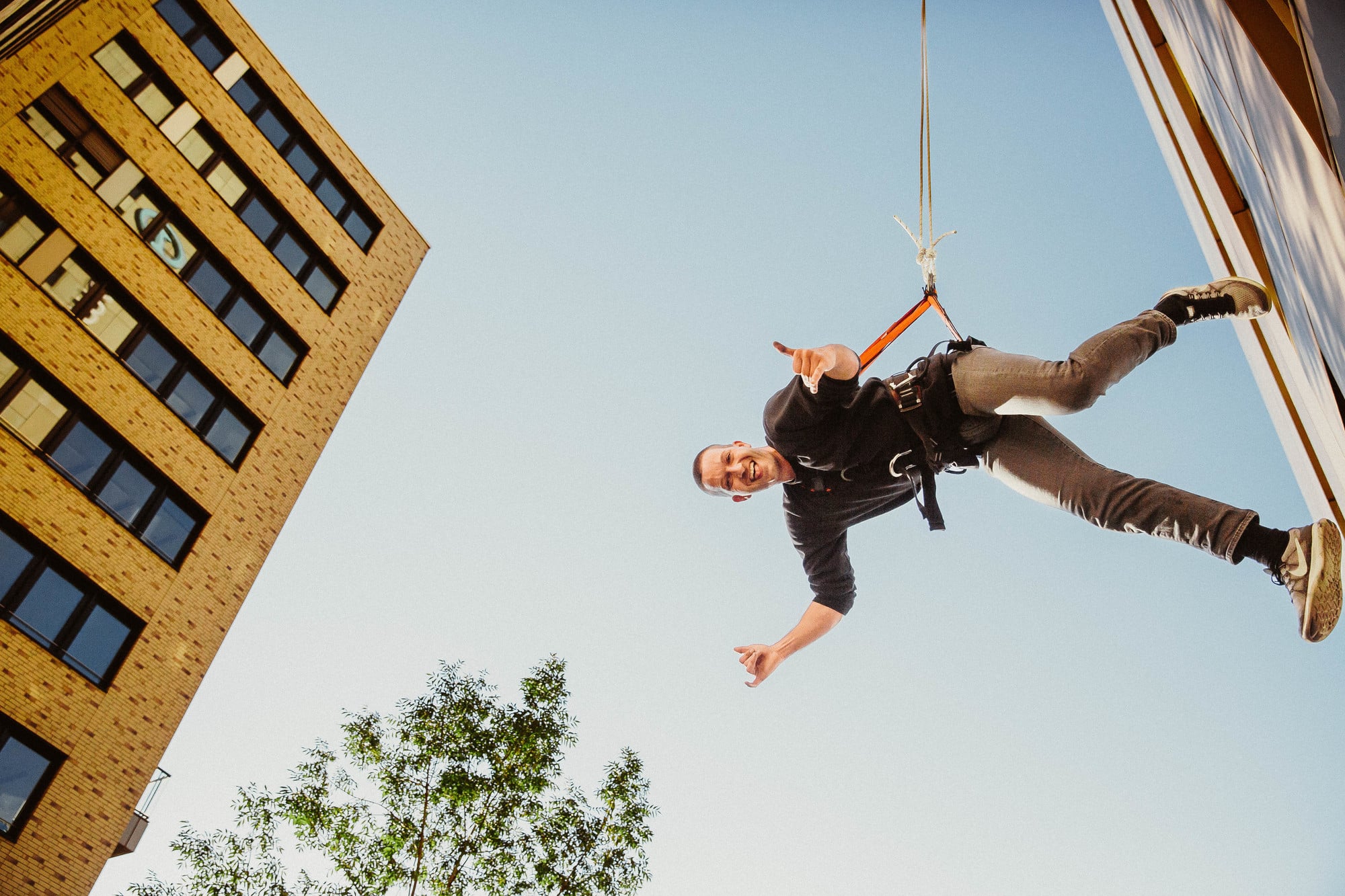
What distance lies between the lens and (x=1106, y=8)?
21.2 ft

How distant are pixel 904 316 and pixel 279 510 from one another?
11.1 m

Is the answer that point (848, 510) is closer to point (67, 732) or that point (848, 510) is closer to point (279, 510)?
point (67, 732)

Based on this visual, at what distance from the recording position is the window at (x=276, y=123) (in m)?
13.1

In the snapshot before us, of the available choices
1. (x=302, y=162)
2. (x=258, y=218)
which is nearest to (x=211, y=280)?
(x=258, y=218)

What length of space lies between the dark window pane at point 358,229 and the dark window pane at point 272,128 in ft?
5.45

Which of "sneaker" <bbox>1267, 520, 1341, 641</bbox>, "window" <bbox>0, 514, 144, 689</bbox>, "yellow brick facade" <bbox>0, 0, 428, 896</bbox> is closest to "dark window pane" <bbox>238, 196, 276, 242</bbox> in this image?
"yellow brick facade" <bbox>0, 0, 428, 896</bbox>

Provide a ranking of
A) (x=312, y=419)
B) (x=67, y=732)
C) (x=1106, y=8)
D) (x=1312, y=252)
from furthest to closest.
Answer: (x=312, y=419), (x=67, y=732), (x=1106, y=8), (x=1312, y=252)

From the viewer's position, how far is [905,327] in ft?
14.3

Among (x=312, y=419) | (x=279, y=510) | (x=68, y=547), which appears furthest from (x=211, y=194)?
(x=68, y=547)

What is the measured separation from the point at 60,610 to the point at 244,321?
5.13 metres

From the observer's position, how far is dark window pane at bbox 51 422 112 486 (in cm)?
984

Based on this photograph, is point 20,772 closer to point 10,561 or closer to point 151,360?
point 10,561

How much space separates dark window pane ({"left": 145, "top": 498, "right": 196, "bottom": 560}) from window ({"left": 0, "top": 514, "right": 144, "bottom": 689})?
0.99 m

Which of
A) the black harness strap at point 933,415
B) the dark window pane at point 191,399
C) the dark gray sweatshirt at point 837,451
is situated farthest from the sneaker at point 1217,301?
the dark window pane at point 191,399
